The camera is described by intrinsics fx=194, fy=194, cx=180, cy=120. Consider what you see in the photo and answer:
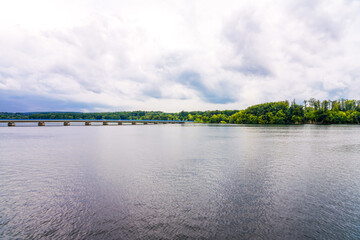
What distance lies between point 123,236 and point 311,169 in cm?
1785

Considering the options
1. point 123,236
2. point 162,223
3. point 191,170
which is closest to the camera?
point 123,236

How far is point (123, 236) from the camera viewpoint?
783 cm

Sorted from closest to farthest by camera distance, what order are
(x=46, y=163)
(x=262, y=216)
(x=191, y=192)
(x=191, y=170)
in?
(x=262, y=216) → (x=191, y=192) → (x=191, y=170) → (x=46, y=163)

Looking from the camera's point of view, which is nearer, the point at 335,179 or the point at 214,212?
the point at 214,212

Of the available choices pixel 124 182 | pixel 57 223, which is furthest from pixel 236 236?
pixel 124 182

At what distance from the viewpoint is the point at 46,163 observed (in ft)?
70.5

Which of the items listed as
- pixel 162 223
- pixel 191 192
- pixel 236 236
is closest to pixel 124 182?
pixel 191 192

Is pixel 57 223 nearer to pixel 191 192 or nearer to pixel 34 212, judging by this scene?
pixel 34 212

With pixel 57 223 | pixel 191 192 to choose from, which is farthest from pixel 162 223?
pixel 57 223

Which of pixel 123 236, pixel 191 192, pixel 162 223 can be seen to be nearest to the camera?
pixel 123 236

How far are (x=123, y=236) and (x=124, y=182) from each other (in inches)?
278

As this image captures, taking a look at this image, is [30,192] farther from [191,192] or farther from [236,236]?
[236,236]

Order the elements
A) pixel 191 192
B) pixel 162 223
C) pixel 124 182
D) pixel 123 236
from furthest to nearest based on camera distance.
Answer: pixel 124 182
pixel 191 192
pixel 162 223
pixel 123 236

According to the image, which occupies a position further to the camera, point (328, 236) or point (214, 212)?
point (214, 212)
